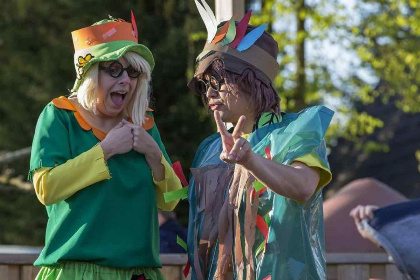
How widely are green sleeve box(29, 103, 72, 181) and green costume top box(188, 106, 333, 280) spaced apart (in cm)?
54

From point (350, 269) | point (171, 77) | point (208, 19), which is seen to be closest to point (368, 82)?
point (171, 77)

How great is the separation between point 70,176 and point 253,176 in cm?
63

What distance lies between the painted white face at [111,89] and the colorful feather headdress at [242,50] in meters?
0.27

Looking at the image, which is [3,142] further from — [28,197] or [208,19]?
[208,19]

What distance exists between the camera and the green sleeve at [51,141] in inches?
138

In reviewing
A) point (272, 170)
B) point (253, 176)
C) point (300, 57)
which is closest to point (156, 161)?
point (253, 176)

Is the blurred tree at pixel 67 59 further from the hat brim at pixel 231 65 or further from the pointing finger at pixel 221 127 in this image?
the pointing finger at pixel 221 127

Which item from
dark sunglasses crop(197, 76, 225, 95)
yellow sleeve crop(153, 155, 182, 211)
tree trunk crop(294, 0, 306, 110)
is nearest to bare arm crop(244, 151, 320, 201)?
dark sunglasses crop(197, 76, 225, 95)

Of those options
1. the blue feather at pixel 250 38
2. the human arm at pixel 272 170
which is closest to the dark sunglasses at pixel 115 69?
the blue feather at pixel 250 38

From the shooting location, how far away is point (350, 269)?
5750 millimetres

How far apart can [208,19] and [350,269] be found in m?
2.42

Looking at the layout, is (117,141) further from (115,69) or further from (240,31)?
(240,31)

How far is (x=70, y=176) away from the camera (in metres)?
3.47

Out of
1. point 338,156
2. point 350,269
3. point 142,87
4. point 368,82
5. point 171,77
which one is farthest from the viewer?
point 338,156
